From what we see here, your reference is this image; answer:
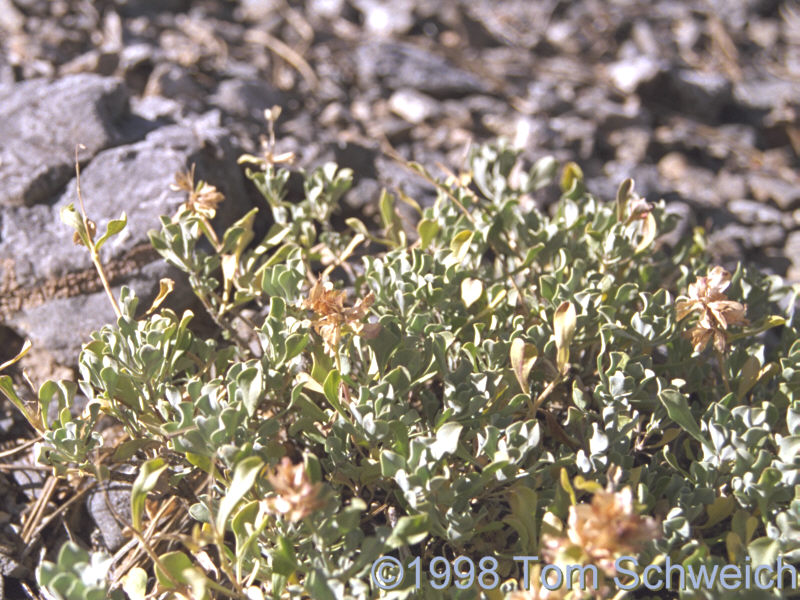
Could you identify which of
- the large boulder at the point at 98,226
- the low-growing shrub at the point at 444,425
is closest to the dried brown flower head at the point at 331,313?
the low-growing shrub at the point at 444,425

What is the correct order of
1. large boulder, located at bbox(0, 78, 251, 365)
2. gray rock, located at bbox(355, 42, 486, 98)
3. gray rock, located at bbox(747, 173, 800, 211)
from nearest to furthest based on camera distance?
large boulder, located at bbox(0, 78, 251, 365) < gray rock, located at bbox(747, 173, 800, 211) < gray rock, located at bbox(355, 42, 486, 98)

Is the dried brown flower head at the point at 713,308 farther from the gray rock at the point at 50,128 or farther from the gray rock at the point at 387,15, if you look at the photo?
the gray rock at the point at 387,15

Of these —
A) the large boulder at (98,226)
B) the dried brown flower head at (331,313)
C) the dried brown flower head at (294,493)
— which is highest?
the dried brown flower head at (331,313)

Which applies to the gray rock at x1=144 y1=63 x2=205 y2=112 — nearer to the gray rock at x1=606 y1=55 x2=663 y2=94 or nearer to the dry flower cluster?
the gray rock at x1=606 y1=55 x2=663 y2=94

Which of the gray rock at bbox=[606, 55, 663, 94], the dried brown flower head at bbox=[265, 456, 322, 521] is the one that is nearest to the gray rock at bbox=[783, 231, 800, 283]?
the gray rock at bbox=[606, 55, 663, 94]

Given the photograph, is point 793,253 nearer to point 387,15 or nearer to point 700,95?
point 700,95

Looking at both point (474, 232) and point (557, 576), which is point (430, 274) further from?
point (557, 576)

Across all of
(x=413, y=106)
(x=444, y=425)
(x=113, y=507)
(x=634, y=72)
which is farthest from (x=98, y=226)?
(x=634, y=72)

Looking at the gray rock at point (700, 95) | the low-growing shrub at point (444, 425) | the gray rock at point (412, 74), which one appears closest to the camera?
the low-growing shrub at point (444, 425)
